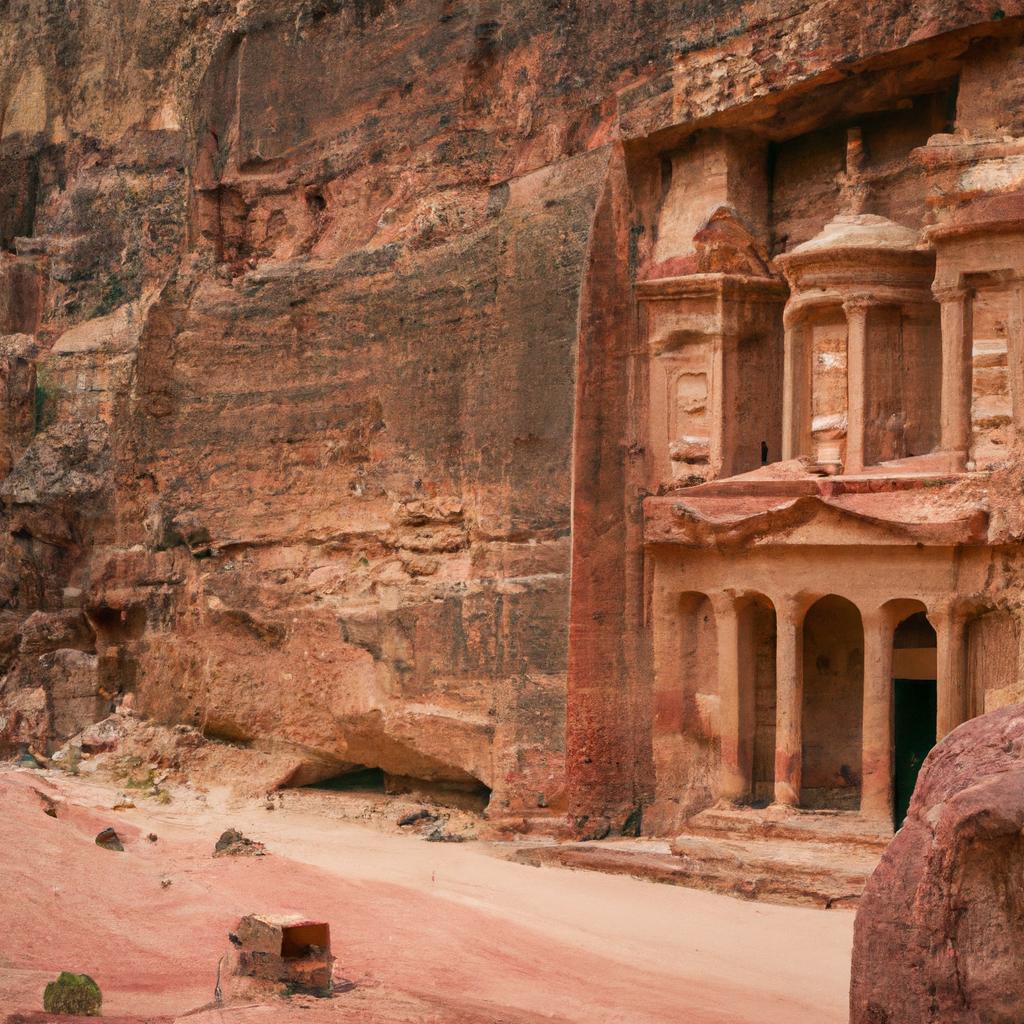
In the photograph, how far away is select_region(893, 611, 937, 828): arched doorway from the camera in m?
13.1

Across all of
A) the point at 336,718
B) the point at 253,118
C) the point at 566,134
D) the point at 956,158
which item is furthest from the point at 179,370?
the point at 956,158

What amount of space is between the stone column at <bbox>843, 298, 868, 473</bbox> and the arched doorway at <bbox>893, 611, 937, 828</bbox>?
145cm

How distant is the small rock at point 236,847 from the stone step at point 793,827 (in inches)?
145

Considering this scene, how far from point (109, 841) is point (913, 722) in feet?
22.9

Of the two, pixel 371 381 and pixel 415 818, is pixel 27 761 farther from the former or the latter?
pixel 371 381

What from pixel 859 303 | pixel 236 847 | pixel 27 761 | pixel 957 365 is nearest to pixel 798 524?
pixel 957 365

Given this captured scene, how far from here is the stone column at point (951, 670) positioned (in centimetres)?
1215

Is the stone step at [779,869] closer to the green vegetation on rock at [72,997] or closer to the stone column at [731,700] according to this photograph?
the stone column at [731,700]

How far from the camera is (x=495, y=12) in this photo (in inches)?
623

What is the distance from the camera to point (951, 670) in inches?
478

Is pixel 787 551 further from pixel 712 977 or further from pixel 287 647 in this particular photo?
pixel 287 647

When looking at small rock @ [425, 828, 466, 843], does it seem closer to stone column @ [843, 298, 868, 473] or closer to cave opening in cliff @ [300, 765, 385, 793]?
cave opening in cliff @ [300, 765, 385, 793]

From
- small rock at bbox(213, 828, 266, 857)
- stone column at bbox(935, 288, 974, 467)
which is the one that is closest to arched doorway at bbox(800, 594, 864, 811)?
stone column at bbox(935, 288, 974, 467)

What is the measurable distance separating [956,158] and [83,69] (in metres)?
15.0
